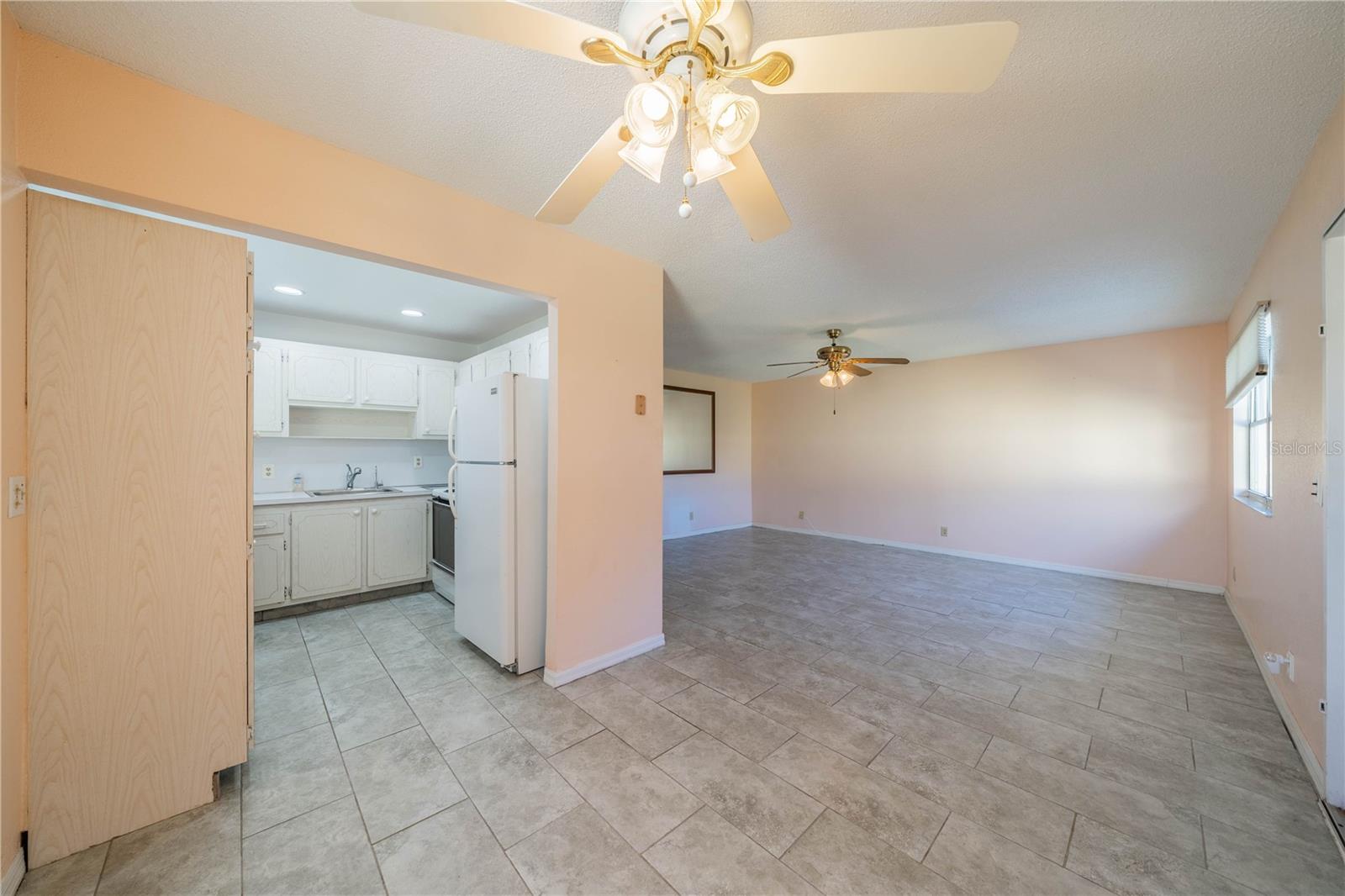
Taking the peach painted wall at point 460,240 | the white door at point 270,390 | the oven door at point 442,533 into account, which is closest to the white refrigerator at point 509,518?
the peach painted wall at point 460,240

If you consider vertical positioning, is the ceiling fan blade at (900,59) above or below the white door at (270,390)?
above

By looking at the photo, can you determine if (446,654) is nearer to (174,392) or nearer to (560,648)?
(560,648)

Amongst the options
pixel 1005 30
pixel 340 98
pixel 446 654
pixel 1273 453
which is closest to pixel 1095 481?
pixel 1273 453

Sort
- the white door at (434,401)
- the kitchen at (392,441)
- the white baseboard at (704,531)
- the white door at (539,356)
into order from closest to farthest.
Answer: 1. the kitchen at (392,441)
2. the white door at (539,356)
3. the white door at (434,401)
4. the white baseboard at (704,531)

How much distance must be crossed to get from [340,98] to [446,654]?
281cm

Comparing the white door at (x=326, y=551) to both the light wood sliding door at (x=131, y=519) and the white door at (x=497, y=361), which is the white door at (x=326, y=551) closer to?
the white door at (x=497, y=361)

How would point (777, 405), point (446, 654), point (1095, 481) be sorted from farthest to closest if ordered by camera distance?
point (777, 405) → point (1095, 481) → point (446, 654)

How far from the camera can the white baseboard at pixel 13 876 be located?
4.16 feet

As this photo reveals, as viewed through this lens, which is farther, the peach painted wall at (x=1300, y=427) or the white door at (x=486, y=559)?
the white door at (x=486, y=559)

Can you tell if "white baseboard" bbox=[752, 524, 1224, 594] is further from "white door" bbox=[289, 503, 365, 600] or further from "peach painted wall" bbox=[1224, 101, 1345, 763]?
"white door" bbox=[289, 503, 365, 600]

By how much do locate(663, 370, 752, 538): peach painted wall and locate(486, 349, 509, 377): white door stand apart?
9.89 ft

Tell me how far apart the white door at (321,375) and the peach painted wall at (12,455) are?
8.63 ft

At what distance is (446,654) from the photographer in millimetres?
2881

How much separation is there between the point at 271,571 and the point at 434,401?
1.82 meters
